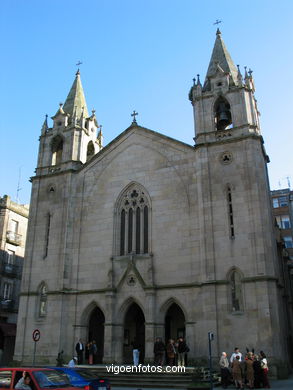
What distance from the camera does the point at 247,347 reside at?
21.5m

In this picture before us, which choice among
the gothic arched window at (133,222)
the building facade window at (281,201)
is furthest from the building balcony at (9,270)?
the building facade window at (281,201)

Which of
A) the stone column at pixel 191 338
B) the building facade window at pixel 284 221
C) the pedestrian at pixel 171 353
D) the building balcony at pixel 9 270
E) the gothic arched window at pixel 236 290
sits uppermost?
the building facade window at pixel 284 221

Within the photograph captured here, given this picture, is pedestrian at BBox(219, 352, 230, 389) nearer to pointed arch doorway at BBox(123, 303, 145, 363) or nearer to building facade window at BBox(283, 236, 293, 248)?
pointed arch doorway at BBox(123, 303, 145, 363)

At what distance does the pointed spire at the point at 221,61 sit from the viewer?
29.8 meters

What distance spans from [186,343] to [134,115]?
53.2 ft

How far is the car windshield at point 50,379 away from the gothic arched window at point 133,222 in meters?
15.3

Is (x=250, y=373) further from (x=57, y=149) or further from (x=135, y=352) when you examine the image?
(x=57, y=149)

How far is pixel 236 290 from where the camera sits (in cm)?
2298

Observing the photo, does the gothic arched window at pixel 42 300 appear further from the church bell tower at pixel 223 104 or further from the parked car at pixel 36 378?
the parked car at pixel 36 378

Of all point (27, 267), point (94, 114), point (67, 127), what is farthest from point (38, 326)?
point (94, 114)

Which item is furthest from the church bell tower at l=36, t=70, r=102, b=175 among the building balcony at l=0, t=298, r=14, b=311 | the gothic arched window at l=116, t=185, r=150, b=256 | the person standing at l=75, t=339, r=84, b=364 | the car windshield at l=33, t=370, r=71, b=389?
the car windshield at l=33, t=370, r=71, b=389

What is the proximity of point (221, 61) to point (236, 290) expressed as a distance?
16.9 metres

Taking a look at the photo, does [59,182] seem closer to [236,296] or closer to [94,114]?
[94,114]

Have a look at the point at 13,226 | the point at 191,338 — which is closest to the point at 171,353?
the point at 191,338
